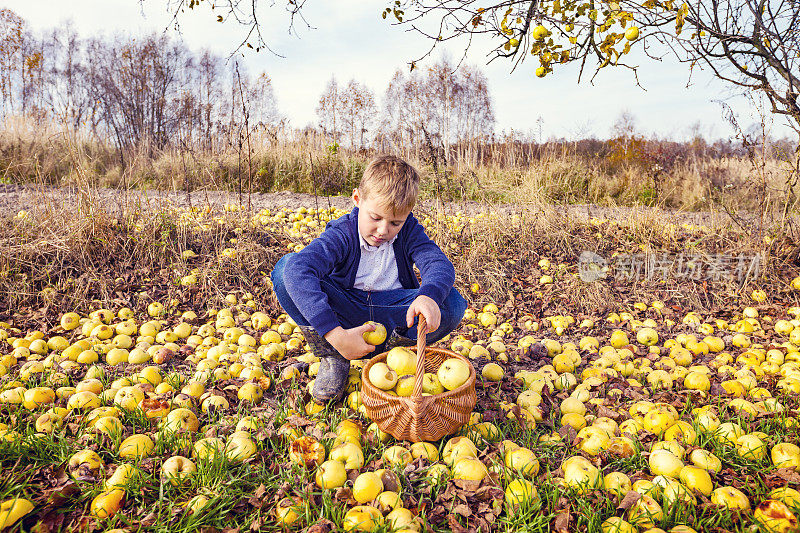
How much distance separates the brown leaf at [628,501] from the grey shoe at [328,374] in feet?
4.65

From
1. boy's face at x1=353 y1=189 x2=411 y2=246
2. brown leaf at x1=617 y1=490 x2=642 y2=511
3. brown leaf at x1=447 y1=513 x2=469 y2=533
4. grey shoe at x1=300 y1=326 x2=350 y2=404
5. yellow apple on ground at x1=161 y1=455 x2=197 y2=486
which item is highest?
boy's face at x1=353 y1=189 x2=411 y2=246

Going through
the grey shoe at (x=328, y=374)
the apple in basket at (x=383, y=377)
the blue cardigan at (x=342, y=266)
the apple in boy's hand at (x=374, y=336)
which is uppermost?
the blue cardigan at (x=342, y=266)

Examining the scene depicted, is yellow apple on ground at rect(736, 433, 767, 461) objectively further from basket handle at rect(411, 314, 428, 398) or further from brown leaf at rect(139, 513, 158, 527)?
brown leaf at rect(139, 513, 158, 527)

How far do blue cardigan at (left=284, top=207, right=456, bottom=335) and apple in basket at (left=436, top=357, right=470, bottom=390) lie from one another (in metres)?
0.40

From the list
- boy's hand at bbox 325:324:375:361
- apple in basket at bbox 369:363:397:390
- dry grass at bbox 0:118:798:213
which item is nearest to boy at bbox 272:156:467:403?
boy's hand at bbox 325:324:375:361

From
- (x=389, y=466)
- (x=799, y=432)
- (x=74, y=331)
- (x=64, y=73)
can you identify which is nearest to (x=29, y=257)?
(x=74, y=331)

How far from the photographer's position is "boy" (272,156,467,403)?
2275mm

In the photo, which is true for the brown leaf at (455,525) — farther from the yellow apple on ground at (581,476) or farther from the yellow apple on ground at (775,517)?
the yellow apple on ground at (775,517)

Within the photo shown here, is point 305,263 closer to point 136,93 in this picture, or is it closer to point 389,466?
point 389,466

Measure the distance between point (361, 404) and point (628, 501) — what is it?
1304 millimetres

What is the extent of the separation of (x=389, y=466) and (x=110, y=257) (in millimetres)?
3818

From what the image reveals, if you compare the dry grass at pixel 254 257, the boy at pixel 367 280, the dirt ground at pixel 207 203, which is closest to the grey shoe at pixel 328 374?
the boy at pixel 367 280

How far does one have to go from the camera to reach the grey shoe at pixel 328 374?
99.0 inches

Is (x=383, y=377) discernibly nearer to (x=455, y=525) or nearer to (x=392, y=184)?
(x=455, y=525)
